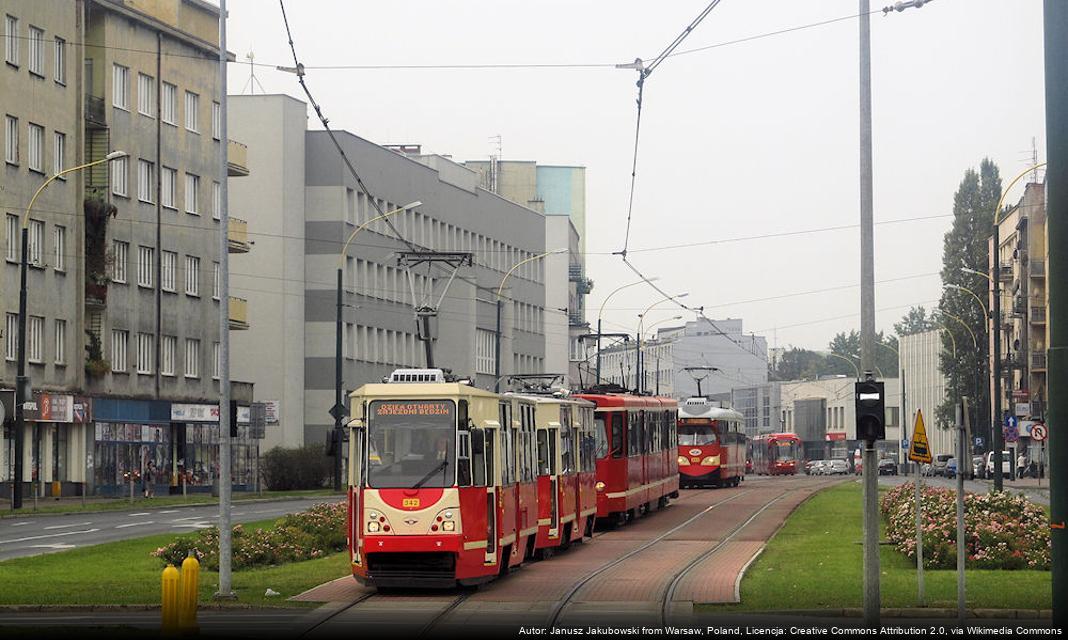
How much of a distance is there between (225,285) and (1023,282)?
9125 cm

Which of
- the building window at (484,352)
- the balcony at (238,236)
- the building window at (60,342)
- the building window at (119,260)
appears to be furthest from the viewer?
the building window at (484,352)

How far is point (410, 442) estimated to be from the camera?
23.6m

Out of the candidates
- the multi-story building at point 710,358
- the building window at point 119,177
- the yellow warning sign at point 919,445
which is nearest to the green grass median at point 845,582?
the yellow warning sign at point 919,445

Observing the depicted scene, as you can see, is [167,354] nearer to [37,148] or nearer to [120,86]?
[120,86]

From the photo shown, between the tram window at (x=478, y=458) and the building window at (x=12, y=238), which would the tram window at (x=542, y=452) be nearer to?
the tram window at (x=478, y=458)

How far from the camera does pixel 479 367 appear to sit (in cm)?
10069

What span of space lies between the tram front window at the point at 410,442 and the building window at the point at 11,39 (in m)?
38.6

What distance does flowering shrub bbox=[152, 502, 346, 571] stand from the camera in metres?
26.8

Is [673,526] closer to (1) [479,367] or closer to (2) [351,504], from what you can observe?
(2) [351,504]

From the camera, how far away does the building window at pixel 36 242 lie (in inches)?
2352

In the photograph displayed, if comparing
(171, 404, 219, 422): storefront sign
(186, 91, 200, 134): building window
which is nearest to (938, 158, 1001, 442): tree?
(171, 404, 219, 422): storefront sign

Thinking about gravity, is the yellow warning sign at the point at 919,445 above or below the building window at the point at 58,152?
below

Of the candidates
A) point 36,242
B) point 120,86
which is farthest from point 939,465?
point 36,242

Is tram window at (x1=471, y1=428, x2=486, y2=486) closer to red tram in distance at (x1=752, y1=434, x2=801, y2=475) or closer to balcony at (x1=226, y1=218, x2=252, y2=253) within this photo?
balcony at (x1=226, y1=218, x2=252, y2=253)
